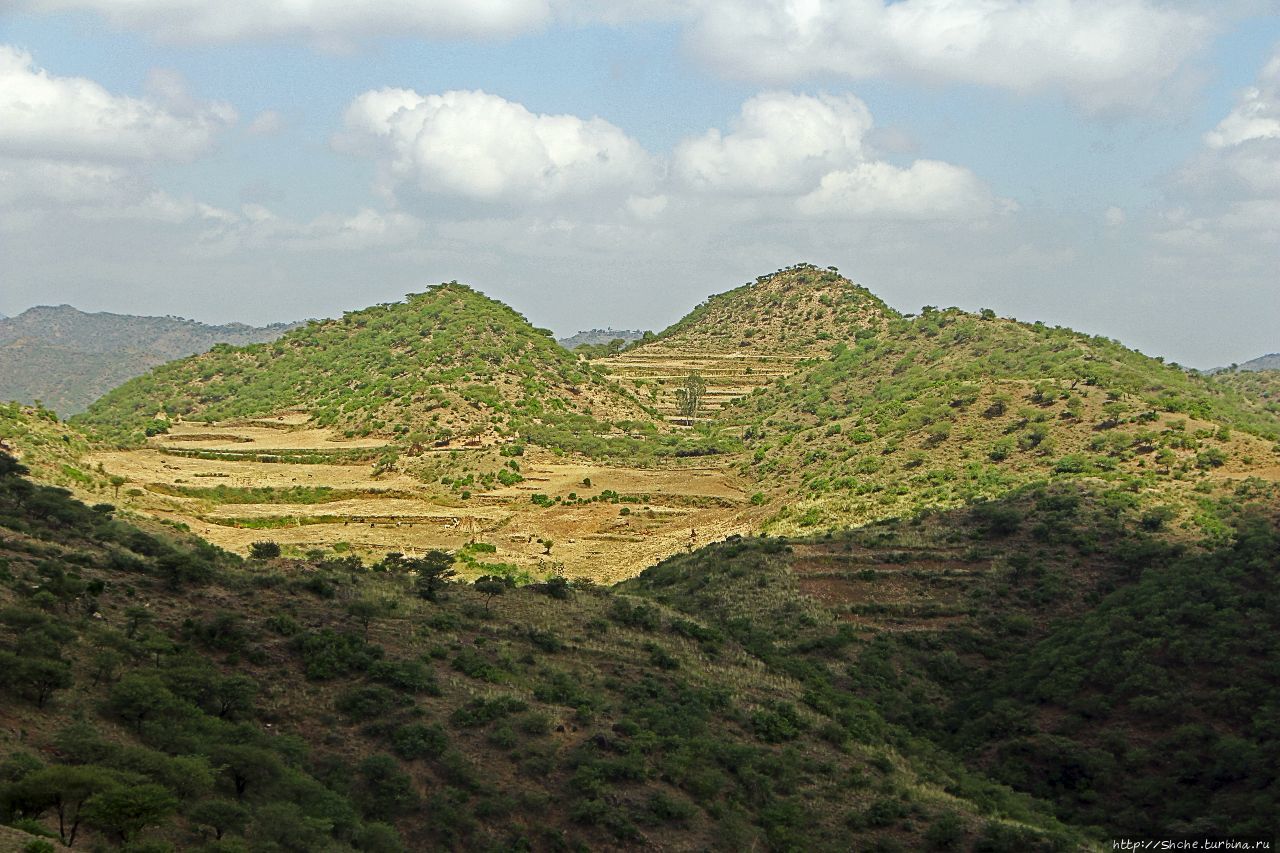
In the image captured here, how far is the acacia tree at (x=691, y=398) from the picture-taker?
10350 centimetres

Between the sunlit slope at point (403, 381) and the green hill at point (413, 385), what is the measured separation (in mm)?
142

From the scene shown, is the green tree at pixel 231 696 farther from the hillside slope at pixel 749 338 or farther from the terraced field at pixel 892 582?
the hillside slope at pixel 749 338

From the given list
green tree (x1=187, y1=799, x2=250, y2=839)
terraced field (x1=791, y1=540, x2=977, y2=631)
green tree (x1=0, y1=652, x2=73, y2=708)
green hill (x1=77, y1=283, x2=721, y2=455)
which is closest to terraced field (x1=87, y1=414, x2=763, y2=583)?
green hill (x1=77, y1=283, x2=721, y2=455)

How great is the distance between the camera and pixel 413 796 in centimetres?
2222

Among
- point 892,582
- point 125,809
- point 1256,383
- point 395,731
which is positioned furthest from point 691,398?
point 125,809

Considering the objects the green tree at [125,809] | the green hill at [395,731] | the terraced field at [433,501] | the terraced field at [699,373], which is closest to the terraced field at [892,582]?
the green hill at [395,731]

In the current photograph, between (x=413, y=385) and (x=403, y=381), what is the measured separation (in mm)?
2620

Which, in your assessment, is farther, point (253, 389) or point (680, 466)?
point (253, 389)

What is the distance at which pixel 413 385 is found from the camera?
8744 centimetres

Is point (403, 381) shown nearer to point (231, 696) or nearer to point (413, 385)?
point (413, 385)

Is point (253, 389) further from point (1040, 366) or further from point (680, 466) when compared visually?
point (1040, 366)

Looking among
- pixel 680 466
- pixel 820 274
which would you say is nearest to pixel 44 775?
pixel 680 466

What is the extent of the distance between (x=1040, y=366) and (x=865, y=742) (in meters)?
48.0

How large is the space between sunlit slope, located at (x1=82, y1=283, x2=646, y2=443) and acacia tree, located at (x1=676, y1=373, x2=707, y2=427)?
15.8 ft
